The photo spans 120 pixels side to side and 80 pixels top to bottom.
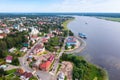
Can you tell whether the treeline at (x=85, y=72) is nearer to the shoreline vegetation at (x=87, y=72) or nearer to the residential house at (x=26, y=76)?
the shoreline vegetation at (x=87, y=72)

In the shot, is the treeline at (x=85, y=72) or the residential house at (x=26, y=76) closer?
the residential house at (x=26, y=76)

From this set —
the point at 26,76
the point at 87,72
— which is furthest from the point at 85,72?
the point at 26,76

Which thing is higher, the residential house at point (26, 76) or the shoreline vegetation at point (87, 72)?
the residential house at point (26, 76)

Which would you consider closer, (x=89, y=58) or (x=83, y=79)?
(x=83, y=79)

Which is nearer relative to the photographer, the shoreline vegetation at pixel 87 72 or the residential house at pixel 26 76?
the residential house at pixel 26 76

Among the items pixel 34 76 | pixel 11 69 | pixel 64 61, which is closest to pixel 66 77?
pixel 34 76

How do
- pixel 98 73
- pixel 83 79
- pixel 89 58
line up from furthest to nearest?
pixel 89 58 < pixel 98 73 < pixel 83 79

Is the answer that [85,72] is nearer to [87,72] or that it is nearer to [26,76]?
[87,72]

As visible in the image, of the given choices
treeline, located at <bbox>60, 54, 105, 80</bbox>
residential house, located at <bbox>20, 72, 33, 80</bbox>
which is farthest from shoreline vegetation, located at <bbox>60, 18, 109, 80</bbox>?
residential house, located at <bbox>20, 72, 33, 80</bbox>

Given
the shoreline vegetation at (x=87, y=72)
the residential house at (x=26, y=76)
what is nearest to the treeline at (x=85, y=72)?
the shoreline vegetation at (x=87, y=72)

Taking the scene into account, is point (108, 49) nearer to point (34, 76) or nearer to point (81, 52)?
point (81, 52)

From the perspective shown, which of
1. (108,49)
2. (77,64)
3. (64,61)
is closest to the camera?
(77,64)
